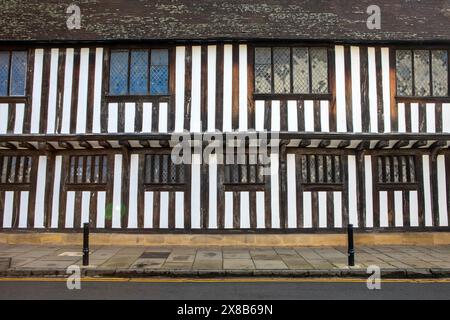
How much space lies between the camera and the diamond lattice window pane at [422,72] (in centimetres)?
1120

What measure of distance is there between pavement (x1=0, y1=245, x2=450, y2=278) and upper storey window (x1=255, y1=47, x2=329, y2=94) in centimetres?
441

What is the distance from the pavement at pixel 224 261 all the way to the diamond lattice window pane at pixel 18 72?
14.3 ft

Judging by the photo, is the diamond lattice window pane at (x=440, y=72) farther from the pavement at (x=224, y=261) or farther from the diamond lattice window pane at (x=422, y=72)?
the pavement at (x=224, y=261)

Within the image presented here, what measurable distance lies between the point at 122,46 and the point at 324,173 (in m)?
6.76

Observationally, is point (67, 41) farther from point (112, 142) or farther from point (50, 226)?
point (50, 226)

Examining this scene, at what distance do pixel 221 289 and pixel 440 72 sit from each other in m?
9.07

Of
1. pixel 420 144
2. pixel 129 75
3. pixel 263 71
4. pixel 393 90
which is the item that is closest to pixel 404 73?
pixel 393 90

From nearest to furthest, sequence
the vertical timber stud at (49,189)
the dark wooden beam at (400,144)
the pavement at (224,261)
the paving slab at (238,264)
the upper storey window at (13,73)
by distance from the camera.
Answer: the pavement at (224,261)
the paving slab at (238,264)
the dark wooden beam at (400,144)
the vertical timber stud at (49,189)
the upper storey window at (13,73)

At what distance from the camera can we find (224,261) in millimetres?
8641

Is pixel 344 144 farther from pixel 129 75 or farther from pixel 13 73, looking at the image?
pixel 13 73

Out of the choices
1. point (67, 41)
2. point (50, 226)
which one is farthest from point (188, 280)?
point (67, 41)

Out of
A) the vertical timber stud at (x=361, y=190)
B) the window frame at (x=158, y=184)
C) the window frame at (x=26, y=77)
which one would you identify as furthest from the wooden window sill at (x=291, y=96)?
the window frame at (x=26, y=77)

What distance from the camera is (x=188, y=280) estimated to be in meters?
7.45

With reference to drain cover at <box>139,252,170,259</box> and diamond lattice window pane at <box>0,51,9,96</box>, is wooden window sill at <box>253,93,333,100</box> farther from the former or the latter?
diamond lattice window pane at <box>0,51,9,96</box>
